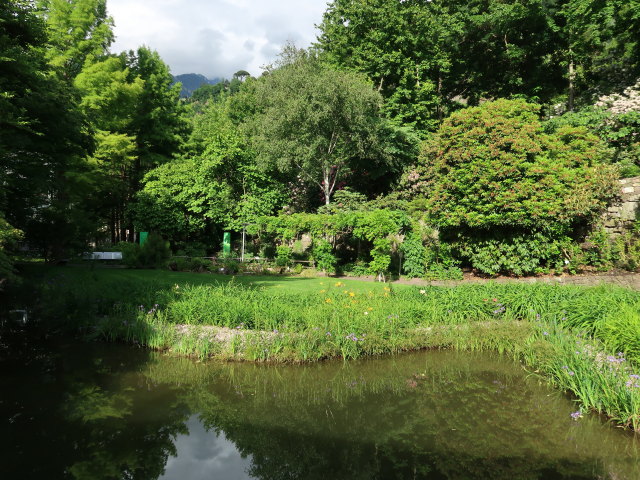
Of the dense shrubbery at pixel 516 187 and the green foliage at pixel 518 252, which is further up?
the dense shrubbery at pixel 516 187

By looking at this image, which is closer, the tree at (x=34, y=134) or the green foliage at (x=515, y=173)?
the tree at (x=34, y=134)

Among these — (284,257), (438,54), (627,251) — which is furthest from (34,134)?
(438,54)

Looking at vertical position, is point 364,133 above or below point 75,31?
below

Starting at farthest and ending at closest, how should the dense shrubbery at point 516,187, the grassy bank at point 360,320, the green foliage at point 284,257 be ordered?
the green foliage at point 284,257 → the dense shrubbery at point 516,187 → the grassy bank at point 360,320

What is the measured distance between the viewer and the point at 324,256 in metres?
16.4

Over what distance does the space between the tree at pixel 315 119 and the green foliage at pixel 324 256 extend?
3427mm

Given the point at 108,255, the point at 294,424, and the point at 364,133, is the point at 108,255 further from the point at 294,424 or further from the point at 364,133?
the point at 294,424

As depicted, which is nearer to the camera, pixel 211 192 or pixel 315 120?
pixel 315 120

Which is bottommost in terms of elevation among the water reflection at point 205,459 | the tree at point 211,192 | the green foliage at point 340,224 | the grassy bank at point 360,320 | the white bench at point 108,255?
the water reflection at point 205,459

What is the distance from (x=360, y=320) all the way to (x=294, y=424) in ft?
9.97

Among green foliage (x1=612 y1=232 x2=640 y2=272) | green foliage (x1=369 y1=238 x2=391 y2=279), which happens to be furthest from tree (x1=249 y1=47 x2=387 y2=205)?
green foliage (x1=612 y1=232 x2=640 y2=272)

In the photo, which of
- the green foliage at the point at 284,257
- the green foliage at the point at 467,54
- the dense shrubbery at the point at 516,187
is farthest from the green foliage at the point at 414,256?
the green foliage at the point at 467,54

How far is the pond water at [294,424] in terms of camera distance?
3.89 metres

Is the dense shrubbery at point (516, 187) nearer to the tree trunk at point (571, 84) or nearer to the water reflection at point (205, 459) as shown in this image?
the tree trunk at point (571, 84)
